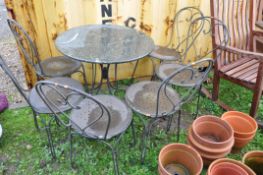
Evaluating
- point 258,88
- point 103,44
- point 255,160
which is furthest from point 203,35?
point 255,160

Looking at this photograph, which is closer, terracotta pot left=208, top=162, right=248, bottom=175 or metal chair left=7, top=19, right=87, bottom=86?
terracotta pot left=208, top=162, right=248, bottom=175

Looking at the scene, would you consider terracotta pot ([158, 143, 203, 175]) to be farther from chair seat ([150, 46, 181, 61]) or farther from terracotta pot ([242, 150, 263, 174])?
chair seat ([150, 46, 181, 61])

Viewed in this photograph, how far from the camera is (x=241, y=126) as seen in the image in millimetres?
2438

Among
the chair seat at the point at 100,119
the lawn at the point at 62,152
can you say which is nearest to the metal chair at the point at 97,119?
the chair seat at the point at 100,119

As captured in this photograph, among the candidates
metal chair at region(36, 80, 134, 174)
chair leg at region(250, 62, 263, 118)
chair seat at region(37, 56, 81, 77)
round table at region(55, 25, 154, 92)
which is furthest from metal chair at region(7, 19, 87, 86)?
chair leg at region(250, 62, 263, 118)

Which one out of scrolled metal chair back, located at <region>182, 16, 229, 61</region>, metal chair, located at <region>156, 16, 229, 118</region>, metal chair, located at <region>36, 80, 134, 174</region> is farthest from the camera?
scrolled metal chair back, located at <region>182, 16, 229, 61</region>

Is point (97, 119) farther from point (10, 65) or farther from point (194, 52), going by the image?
point (10, 65)

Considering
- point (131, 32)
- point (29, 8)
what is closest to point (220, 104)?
point (131, 32)

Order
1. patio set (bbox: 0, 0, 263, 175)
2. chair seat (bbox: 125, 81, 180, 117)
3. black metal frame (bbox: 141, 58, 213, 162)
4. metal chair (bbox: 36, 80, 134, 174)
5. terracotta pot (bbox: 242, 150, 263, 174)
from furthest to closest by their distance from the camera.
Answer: terracotta pot (bbox: 242, 150, 263, 174), chair seat (bbox: 125, 81, 180, 117), patio set (bbox: 0, 0, 263, 175), metal chair (bbox: 36, 80, 134, 174), black metal frame (bbox: 141, 58, 213, 162)

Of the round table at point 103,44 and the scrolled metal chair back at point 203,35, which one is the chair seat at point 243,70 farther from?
the round table at point 103,44

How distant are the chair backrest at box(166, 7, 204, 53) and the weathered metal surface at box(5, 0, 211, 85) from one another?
0.05 metres

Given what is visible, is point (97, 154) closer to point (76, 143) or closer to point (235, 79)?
point (76, 143)

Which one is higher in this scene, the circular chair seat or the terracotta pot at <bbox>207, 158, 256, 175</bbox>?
the circular chair seat

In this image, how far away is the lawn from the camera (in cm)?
222
